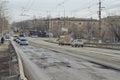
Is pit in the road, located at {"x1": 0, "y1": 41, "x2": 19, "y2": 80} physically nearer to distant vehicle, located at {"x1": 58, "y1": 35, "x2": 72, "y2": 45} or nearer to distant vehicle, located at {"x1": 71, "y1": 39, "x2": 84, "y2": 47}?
distant vehicle, located at {"x1": 71, "y1": 39, "x2": 84, "y2": 47}

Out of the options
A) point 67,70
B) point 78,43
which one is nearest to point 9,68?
point 67,70

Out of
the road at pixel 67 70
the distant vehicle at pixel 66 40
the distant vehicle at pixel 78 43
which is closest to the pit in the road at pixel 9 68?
the road at pixel 67 70

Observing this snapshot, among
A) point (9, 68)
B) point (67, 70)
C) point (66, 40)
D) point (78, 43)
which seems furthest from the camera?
point (66, 40)

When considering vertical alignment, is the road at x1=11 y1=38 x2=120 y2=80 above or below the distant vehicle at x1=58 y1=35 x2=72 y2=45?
above

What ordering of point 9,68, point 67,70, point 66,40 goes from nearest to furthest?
1. point 67,70
2. point 9,68
3. point 66,40

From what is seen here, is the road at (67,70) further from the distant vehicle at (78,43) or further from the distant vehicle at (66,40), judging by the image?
the distant vehicle at (66,40)

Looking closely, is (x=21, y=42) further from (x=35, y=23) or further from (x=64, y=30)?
(x=35, y=23)

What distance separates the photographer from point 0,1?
227 feet

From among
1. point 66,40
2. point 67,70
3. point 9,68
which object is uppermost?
point 67,70

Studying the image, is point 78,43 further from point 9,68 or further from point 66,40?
point 9,68

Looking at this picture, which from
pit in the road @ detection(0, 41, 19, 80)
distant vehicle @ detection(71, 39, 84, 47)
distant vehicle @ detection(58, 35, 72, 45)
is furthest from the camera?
distant vehicle @ detection(58, 35, 72, 45)

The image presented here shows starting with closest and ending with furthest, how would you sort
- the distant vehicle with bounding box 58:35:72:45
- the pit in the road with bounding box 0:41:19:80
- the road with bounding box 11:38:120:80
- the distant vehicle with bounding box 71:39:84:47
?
the road with bounding box 11:38:120:80
the pit in the road with bounding box 0:41:19:80
the distant vehicle with bounding box 71:39:84:47
the distant vehicle with bounding box 58:35:72:45

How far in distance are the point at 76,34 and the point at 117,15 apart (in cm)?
2918

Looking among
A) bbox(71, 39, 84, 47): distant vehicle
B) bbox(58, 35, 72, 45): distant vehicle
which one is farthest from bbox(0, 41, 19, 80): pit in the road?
bbox(58, 35, 72, 45): distant vehicle
